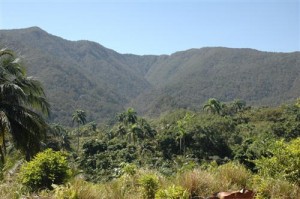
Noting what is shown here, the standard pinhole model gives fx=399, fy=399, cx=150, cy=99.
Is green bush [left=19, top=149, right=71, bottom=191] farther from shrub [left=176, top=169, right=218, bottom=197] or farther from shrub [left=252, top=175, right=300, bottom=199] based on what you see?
shrub [left=252, top=175, right=300, bottom=199]

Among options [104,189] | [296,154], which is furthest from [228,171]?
[104,189]

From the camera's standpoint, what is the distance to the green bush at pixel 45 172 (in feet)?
25.2

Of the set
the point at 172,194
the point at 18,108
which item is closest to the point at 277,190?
the point at 172,194

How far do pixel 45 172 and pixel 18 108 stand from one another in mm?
7160

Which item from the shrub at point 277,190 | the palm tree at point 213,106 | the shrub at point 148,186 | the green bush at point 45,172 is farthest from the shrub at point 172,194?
the palm tree at point 213,106

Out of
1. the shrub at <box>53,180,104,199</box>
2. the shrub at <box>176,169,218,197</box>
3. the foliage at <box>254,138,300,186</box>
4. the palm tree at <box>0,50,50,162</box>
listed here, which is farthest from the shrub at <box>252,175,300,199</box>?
the palm tree at <box>0,50,50,162</box>

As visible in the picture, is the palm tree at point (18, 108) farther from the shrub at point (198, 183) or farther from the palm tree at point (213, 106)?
the palm tree at point (213, 106)

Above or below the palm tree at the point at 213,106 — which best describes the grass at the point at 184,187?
above

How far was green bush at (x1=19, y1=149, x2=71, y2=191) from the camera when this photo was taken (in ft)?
25.2

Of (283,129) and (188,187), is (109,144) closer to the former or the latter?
(283,129)

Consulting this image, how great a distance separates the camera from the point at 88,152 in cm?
6412

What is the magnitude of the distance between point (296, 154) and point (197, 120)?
68.0 meters

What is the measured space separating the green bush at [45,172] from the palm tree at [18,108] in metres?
6.08

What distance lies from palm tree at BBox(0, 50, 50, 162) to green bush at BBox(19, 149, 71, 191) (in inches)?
240
